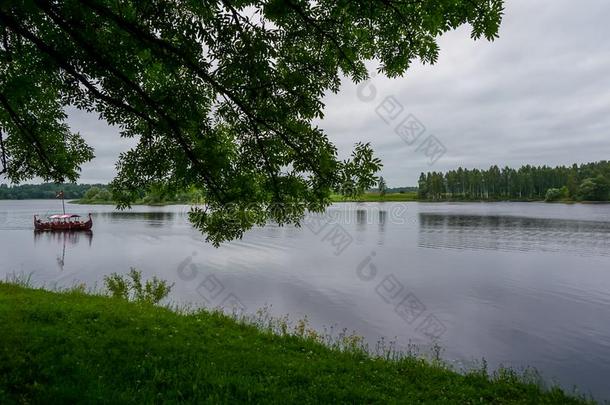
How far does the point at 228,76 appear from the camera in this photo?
21.7 feet

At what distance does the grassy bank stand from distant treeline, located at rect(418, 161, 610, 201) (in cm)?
18060

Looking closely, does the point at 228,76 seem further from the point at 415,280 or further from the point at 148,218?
the point at 148,218

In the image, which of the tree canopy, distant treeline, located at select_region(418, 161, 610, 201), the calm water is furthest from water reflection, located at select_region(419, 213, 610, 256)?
distant treeline, located at select_region(418, 161, 610, 201)

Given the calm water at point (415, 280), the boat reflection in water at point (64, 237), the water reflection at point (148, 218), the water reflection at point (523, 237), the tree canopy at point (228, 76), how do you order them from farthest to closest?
the water reflection at point (148, 218), the boat reflection in water at point (64, 237), the water reflection at point (523, 237), the calm water at point (415, 280), the tree canopy at point (228, 76)

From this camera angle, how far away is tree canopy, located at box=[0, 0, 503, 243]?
6164 mm

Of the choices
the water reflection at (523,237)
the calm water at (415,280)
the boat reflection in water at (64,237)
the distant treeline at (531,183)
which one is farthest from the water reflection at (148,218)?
the distant treeline at (531,183)

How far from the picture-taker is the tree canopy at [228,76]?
6.16 m

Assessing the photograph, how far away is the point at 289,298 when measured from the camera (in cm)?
2612

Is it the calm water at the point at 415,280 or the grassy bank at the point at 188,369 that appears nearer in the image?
the grassy bank at the point at 188,369

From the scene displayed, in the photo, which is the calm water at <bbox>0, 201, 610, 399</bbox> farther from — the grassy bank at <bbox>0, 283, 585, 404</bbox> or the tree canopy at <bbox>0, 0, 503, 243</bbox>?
the tree canopy at <bbox>0, 0, 503, 243</bbox>

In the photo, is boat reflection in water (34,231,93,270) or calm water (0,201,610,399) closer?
calm water (0,201,610,399)

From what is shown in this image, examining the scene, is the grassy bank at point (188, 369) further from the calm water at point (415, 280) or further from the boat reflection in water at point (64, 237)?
the boat reflection in water at point (64, 237)

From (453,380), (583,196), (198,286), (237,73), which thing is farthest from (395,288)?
(583,196)

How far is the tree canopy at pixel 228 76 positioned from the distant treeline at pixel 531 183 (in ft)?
600
